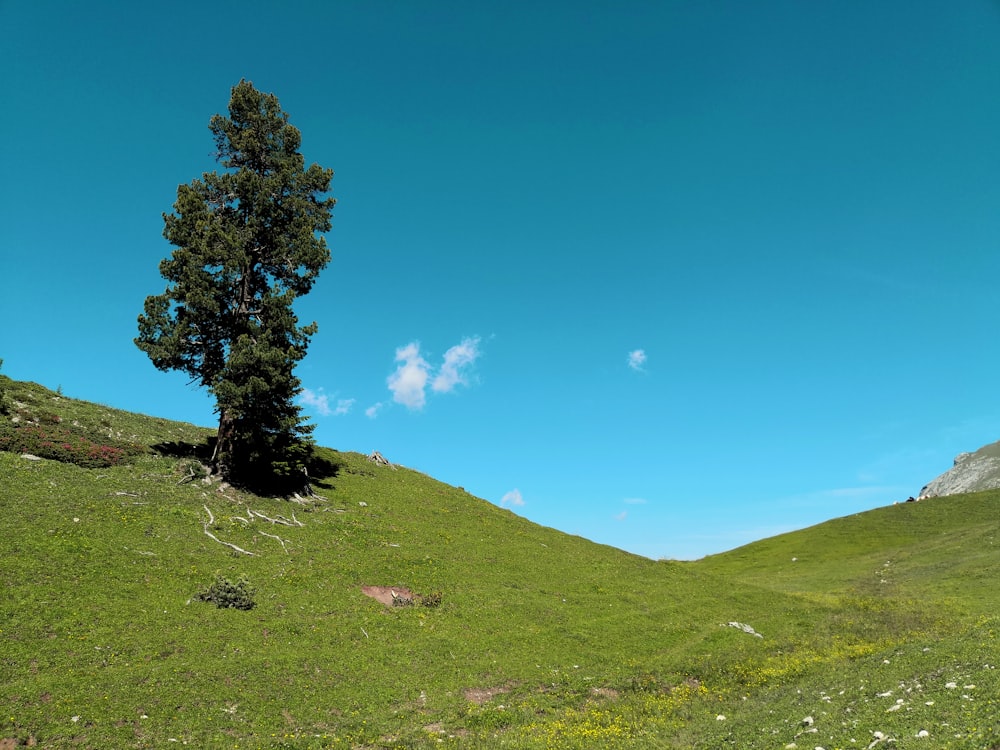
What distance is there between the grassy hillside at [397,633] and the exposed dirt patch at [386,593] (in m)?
0.37

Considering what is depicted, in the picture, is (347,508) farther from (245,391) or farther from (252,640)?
(252,640)

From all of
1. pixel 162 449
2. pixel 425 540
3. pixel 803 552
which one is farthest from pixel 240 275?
pixel 803 552

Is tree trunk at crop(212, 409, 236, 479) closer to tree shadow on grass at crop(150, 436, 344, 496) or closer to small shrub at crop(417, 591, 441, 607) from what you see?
tree shadow on grass at crop(150, 436, 344, 496)

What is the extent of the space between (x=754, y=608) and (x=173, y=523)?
38.7m

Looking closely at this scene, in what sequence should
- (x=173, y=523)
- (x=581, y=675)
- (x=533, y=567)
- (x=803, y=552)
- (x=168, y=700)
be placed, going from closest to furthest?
(x=168, y=700) → (x=581, y=675) → (x=173, y=523) → (x=533, y=567) → (x=803, y=552)

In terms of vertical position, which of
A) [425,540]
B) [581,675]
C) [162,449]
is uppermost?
[162,449]

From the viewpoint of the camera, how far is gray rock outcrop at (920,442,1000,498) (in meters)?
90.4

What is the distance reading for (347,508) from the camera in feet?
148

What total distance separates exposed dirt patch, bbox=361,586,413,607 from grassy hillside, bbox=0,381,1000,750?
368 millimetres

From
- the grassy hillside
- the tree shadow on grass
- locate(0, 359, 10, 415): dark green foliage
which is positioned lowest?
the grassy hillside

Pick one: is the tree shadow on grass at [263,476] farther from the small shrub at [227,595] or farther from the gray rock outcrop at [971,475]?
the gray rock outcrop at [971,475]

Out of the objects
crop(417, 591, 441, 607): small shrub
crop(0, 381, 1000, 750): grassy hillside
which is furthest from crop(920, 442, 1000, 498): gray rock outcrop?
crop(417, 591, 441, 607): small shrub

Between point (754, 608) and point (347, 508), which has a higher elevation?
point (347, 508)

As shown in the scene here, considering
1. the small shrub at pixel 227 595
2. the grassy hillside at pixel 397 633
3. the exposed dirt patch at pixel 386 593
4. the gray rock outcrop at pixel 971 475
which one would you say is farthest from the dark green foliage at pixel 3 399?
the gray rock outcrop at pixel 971 475
